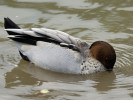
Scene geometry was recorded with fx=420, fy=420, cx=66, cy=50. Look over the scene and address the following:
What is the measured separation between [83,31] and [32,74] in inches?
101

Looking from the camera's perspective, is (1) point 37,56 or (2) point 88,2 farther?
(2) point 88,2

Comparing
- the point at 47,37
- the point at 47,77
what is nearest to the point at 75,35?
the point at 47,37

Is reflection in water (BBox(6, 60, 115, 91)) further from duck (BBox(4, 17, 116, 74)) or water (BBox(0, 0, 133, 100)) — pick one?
duck (BBox(4, 17, 116, 74))

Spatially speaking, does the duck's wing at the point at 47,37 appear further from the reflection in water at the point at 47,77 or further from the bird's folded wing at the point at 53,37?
the reflection in water at the point at 47,77

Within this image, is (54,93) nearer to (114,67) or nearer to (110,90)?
(110,90)

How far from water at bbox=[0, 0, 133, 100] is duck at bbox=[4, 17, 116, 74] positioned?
0.15 metres

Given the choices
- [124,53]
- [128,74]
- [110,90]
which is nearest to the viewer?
[110,90]

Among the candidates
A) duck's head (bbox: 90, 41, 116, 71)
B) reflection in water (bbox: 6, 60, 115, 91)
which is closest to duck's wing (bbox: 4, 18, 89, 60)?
duck's head (bbox: 90, 41, 116, 71)

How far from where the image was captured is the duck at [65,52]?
27.7 ft

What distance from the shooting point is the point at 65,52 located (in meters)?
8.43

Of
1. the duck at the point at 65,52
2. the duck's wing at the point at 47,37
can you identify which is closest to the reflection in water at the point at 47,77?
the duck at the point at 65,52

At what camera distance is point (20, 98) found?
23.7ft

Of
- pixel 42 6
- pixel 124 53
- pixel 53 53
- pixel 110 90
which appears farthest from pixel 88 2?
pixel 110 90

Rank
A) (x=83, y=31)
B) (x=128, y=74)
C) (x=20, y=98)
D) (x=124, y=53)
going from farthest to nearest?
(x=83, y=31), (x=124, y=53), (x=128, y=74), (x=20, y=98)
